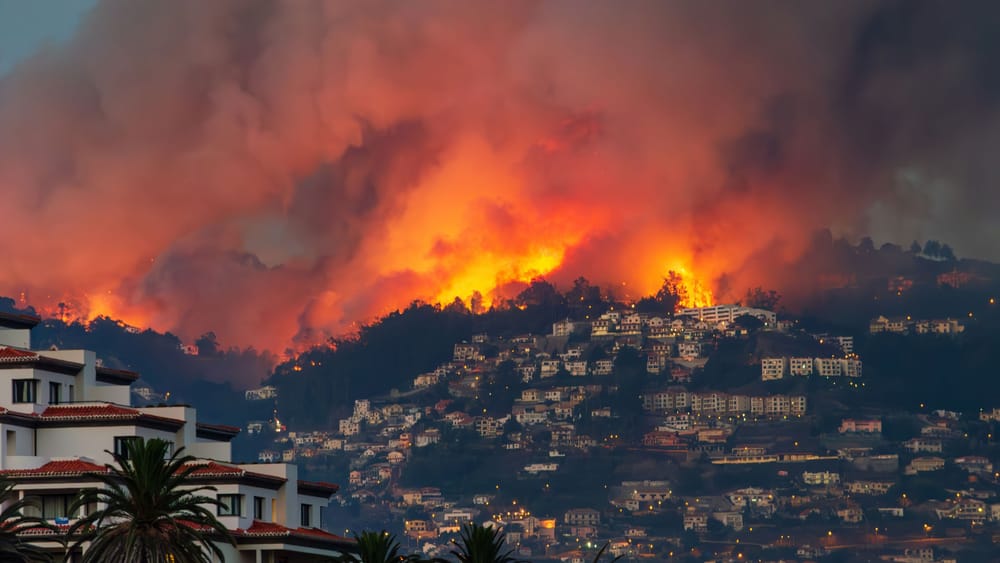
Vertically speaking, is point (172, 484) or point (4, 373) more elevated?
point (4, 373)

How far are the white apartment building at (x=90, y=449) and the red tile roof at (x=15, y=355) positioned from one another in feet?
0.20

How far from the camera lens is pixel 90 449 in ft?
484

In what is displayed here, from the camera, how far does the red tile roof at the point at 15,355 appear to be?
150000 millimetres

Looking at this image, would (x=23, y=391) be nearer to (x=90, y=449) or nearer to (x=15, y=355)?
(x=15, y=355)

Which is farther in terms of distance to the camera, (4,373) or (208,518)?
(4,373)

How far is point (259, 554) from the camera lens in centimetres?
14750

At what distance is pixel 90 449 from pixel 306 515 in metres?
22.8

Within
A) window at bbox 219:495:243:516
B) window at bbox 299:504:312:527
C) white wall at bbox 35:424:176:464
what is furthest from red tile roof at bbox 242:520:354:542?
white wall at bbox 35:424:176:464

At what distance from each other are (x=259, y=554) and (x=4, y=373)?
19611mm

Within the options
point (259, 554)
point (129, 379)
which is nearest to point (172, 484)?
point (259, 554)

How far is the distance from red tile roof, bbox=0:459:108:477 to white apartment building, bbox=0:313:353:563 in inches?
2.2

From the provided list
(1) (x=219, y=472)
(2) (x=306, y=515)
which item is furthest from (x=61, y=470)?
(2) (x=306, y=515)

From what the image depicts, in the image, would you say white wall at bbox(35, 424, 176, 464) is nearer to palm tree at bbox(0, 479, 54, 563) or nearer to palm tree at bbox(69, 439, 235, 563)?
palm tree at bbox(0, 479, 54, 563)

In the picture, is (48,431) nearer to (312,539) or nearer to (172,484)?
(312,539)
